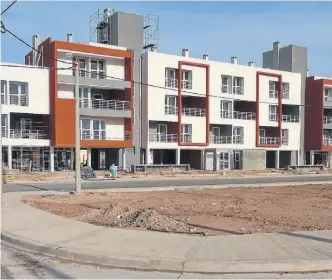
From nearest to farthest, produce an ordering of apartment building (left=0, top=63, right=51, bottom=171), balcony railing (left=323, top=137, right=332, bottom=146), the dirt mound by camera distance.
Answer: the dirt mound → apartment building (left=0, top=63, right=51, bottom=171) → balcony railing (left=323, top=137, right=332, bottom=146)

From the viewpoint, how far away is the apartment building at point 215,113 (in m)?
44.4

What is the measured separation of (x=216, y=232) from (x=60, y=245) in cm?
350

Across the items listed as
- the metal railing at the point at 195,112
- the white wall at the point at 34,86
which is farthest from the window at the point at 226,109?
the white wall at the point at 34,86

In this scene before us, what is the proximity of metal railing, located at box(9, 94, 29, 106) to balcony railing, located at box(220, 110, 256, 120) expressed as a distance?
2159cm

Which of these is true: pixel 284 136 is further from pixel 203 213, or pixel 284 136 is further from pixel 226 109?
pixel 203 213

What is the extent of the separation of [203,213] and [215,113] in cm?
3568

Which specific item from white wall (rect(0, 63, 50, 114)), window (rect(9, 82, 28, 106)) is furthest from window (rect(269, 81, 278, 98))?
window (rect(9, 82, 28, 106))

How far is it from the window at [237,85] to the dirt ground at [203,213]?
107ft

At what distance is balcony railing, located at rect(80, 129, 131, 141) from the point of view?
4006cm

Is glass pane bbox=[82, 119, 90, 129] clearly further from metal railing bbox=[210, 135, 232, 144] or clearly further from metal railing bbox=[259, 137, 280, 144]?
metal railing bbox=[259, 137, 280, 144]

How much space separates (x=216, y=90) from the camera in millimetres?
48125

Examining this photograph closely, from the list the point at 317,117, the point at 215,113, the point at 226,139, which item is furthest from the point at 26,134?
the point at 317,117

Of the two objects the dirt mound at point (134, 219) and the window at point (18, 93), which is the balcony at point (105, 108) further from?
the dirt mound at point (134, 219)

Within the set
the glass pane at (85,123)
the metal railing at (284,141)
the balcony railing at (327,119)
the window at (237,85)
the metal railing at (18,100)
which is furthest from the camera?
the balcony railing at (327,119)
